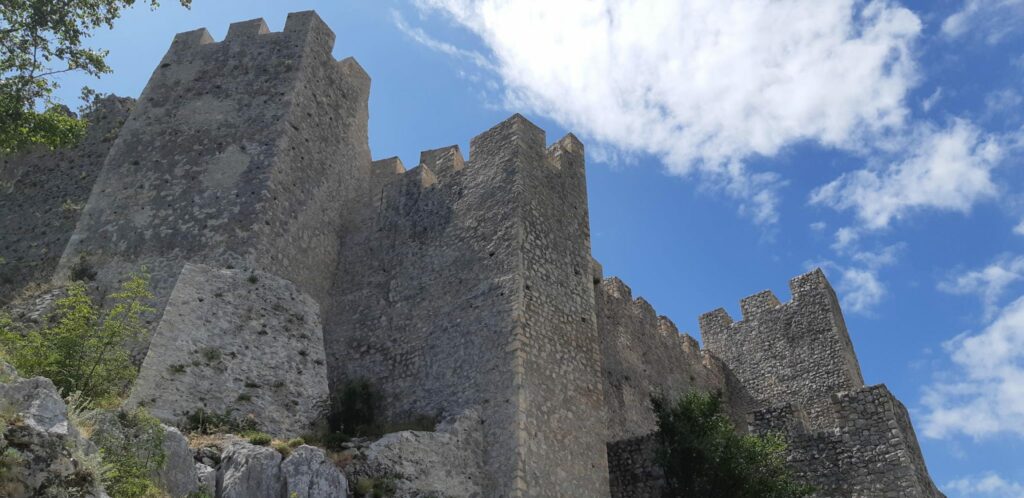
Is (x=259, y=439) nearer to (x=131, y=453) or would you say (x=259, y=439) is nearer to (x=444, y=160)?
(x=131, y=453)

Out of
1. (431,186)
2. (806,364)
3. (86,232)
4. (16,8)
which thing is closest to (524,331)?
(431,186)

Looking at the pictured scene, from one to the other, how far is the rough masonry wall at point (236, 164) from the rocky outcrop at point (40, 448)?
695 centimetres

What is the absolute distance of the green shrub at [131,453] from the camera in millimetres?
9070

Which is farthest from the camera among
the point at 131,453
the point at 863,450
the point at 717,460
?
the point at 717,460

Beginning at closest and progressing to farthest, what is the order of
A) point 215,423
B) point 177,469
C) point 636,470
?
point 177,469, point 215,423, point 636,470

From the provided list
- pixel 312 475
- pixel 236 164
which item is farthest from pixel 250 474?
pixel 236 164

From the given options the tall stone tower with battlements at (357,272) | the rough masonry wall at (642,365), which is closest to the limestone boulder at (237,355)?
the tall stone tower with battlements at (357,272)

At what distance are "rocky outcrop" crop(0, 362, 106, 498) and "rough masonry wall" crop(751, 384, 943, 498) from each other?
35.5 feet

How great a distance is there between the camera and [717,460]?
13398mm

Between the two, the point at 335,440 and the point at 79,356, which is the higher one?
the point at 79,356

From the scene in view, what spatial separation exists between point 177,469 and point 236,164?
28.2 feet

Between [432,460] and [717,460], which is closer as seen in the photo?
[432,460]

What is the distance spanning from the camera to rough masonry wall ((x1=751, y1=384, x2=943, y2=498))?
12664mm

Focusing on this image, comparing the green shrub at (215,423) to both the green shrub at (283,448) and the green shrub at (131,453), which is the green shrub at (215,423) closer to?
the green shrub at (283,448)
